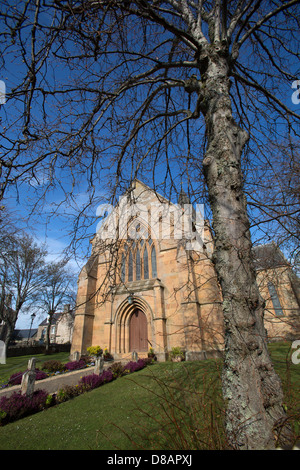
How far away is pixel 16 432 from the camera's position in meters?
5.11

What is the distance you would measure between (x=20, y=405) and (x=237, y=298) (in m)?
7.60

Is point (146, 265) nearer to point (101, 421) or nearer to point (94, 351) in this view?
point (94, 351)

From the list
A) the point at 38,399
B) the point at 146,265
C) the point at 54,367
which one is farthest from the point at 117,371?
the point at 146,265

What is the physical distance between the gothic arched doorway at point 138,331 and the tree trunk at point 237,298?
13488mm

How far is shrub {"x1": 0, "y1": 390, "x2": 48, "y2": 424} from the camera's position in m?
5.95

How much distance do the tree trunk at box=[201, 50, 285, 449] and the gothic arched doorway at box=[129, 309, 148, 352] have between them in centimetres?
1349

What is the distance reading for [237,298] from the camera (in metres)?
1.98

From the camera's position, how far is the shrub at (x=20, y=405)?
5.95 meters

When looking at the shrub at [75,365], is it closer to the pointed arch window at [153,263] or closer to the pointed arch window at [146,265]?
the pointed arch window at [146,265]

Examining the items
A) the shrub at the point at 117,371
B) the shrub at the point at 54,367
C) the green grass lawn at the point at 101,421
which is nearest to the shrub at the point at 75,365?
the shrub at the point at 54,367

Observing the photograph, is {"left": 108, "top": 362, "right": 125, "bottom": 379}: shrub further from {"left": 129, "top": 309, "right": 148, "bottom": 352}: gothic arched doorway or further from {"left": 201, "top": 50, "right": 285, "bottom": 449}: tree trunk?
{"left": 201, "top": 50, "right": 285, "bottom": 449}: tree trunk

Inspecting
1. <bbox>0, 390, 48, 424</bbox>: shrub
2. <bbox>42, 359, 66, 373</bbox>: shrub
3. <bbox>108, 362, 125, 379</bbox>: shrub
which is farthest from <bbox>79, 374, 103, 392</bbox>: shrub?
<bbox>42, 359, 66, 373</bbox>: shrub
